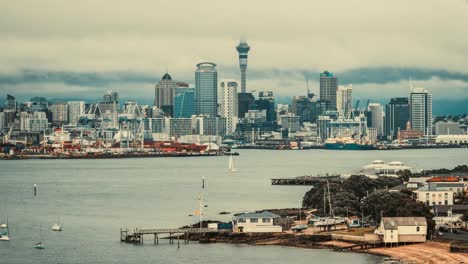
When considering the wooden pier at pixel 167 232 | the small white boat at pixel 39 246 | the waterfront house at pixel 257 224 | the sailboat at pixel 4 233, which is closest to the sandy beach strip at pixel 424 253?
the waterfront house at pixel 257 224

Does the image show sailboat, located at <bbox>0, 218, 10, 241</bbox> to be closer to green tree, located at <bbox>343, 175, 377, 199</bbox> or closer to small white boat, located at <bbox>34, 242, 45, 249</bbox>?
small white boat, located at <bbox>34, 242, 45, 249</bbox>

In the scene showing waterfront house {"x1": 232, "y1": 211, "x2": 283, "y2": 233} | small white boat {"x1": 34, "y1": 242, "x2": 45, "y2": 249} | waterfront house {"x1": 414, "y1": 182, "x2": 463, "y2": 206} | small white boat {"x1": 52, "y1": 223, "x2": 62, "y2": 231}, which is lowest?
small white boat {"x1": 34, "y1": 242, "x2": 45, "y2": 249}

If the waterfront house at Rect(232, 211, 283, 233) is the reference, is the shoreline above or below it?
below

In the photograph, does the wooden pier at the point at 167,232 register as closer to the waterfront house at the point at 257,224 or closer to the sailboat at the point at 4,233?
the waterfront house at the point at 257,224

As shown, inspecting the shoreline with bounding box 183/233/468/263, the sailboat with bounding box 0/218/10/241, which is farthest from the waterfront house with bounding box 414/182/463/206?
the sailboat with bounding box 0/218/10/241

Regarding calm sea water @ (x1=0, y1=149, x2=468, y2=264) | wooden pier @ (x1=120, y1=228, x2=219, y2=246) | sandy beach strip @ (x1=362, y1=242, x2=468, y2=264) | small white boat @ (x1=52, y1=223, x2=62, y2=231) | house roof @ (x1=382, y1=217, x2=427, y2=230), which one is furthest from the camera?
small white boat @ (x1=52, y1=223, x2=62, y2=231)

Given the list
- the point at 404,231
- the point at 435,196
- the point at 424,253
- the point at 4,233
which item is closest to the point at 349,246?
the point at 404,231

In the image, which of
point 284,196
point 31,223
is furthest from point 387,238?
point 284,196

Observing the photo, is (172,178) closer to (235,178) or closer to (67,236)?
(235,178)
